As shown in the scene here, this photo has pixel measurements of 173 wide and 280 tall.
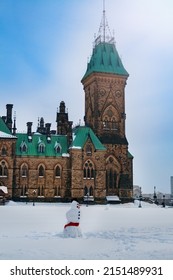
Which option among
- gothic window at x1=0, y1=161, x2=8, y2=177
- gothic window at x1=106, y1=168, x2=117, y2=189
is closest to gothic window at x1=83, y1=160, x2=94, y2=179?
gothic window at x1=106, y1=168, x2=117, y2=189

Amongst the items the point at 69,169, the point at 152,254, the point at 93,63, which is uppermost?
the point at 93,63

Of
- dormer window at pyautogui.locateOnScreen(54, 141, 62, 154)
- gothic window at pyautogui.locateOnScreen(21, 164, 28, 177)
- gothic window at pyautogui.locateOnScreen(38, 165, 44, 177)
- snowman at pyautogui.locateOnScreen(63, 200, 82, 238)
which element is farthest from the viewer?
dormer window at pyautogui.locateOnScreen(54, 141, 62, 154)

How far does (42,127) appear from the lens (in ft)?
221

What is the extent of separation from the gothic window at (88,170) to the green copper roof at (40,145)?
10.8 ft

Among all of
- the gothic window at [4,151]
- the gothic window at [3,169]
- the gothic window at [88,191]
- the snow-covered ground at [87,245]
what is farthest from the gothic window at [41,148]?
the snow-covered ground at [87,245]

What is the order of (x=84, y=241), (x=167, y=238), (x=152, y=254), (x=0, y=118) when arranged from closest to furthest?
(x=152, y=254) → (x=84, y=241) → (x=167, y=238) → (x=0, y=118)

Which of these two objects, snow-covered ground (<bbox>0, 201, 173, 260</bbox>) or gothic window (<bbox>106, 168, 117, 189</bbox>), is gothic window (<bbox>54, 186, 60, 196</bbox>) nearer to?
gothic window (<bbox>106, 168, 117, 189</bbox>)

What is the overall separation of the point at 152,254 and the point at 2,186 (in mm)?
46104

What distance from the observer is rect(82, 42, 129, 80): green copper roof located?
220 feet

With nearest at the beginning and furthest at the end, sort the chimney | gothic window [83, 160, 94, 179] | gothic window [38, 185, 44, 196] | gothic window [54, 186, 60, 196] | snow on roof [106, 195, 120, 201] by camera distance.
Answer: gothic window [38, 185, 44, 196], gothic window [83, 160, 94, 179], gothic window [54, 186, 60, 196], the chimney, snow on roof [106, 195, 120, 201]

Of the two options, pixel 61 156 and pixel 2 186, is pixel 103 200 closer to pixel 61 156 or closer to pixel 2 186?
pixel 61 156

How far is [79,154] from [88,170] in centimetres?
256

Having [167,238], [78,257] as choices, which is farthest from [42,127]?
[78,257]

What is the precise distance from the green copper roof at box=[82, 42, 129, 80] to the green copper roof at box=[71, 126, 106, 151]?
31.9 feet
